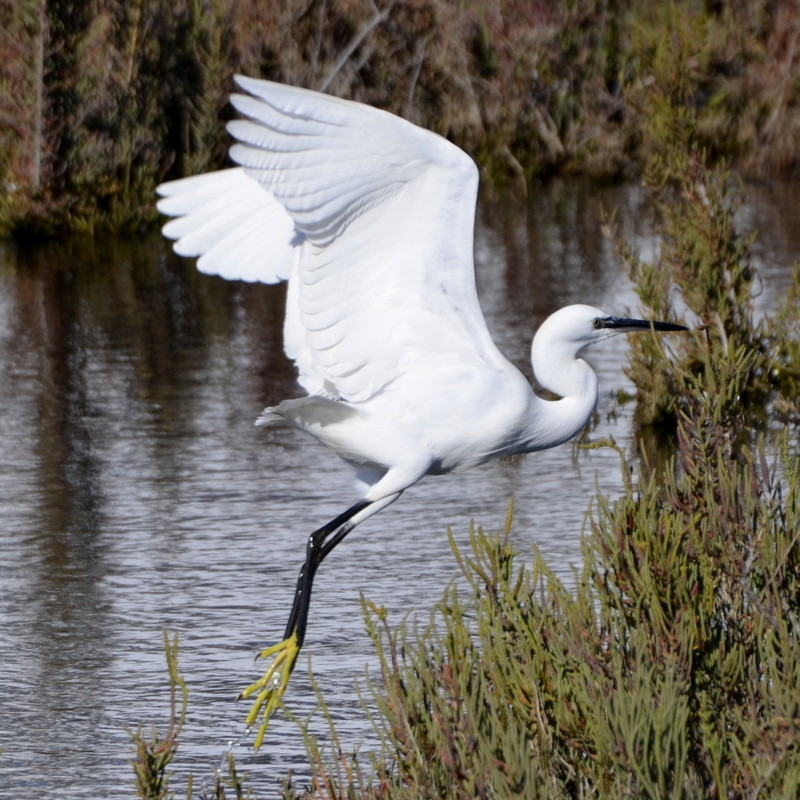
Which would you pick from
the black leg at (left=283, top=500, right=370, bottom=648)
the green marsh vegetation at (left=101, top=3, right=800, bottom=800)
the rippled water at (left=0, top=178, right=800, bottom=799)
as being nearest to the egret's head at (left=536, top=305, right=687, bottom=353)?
the black leg at (left=283, top=500, right=370, bottom=648)

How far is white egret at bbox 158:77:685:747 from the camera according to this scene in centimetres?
436

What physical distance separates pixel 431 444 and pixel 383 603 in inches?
26.8

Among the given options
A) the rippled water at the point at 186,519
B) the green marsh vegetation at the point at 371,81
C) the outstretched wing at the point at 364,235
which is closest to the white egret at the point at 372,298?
the outstretched wing at the point at 364,235

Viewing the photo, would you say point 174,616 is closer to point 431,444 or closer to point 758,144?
point 431,444

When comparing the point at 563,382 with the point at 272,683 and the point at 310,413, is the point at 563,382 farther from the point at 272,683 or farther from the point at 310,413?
the point at 272,683

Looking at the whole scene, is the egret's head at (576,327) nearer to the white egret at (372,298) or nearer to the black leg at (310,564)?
the white egret at (372,298)

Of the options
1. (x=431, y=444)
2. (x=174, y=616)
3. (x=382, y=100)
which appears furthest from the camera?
(x=382, y=100)

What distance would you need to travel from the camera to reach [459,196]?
174 inches

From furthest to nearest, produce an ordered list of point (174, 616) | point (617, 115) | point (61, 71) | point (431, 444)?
point (617, 115), point (61, 71), point (174, 616), point (431, 444)

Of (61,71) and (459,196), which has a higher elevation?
(61,71)

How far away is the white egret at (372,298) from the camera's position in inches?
172

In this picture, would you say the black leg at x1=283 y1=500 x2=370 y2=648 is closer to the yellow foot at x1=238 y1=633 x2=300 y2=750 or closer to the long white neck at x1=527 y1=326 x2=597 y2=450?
the yellow foot at x1=238 y1=633 x2=300 y2=750

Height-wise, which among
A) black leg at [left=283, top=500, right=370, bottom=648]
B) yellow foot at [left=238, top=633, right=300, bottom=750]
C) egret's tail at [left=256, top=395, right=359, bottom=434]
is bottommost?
yellow foot at [left=238, top=633, right=300, bottom=750]

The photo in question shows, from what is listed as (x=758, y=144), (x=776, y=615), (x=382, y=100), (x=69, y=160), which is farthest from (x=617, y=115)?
(x=776, y=615)
